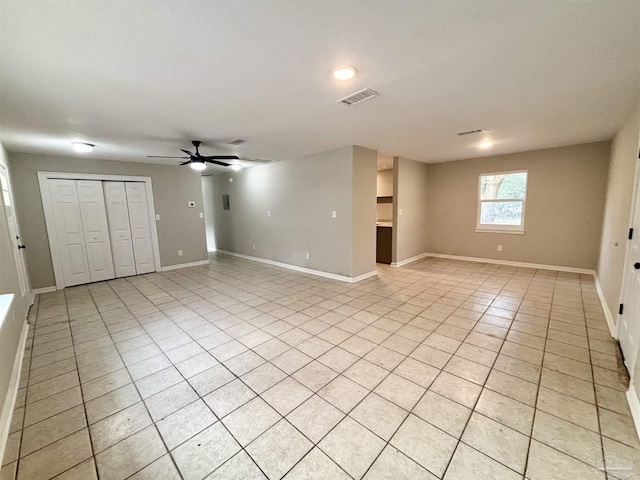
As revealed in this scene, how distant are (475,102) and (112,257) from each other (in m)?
6.73

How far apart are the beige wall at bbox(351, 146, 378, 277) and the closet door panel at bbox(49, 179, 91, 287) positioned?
17.2 feet

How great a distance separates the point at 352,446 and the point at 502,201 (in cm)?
608

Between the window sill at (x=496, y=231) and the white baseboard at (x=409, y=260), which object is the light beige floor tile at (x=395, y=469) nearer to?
the white baseboard at (x=409, y=260)

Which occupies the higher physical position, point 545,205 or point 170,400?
point 545,205

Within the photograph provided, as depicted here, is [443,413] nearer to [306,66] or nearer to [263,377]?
[263,377]

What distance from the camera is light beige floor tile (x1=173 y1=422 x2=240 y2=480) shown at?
1.41m

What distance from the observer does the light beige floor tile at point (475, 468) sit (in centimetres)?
134

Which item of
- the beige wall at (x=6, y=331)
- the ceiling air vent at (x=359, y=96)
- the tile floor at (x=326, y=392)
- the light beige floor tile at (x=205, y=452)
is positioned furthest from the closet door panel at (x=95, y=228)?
the ceiling air vent at (x=359, y=96)

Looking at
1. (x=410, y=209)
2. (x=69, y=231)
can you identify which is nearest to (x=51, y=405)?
(x=69, y=231)

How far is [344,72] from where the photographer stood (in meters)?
1.97

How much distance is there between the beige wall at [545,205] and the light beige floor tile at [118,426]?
670cm

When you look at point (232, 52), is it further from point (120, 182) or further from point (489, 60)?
point (120, 182)

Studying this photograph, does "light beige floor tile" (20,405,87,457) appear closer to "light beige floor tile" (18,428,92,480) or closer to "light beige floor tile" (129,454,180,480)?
"light beige floor tile" (18,428,92,480)

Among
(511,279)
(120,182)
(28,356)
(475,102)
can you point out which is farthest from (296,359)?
Result: (120,182)
